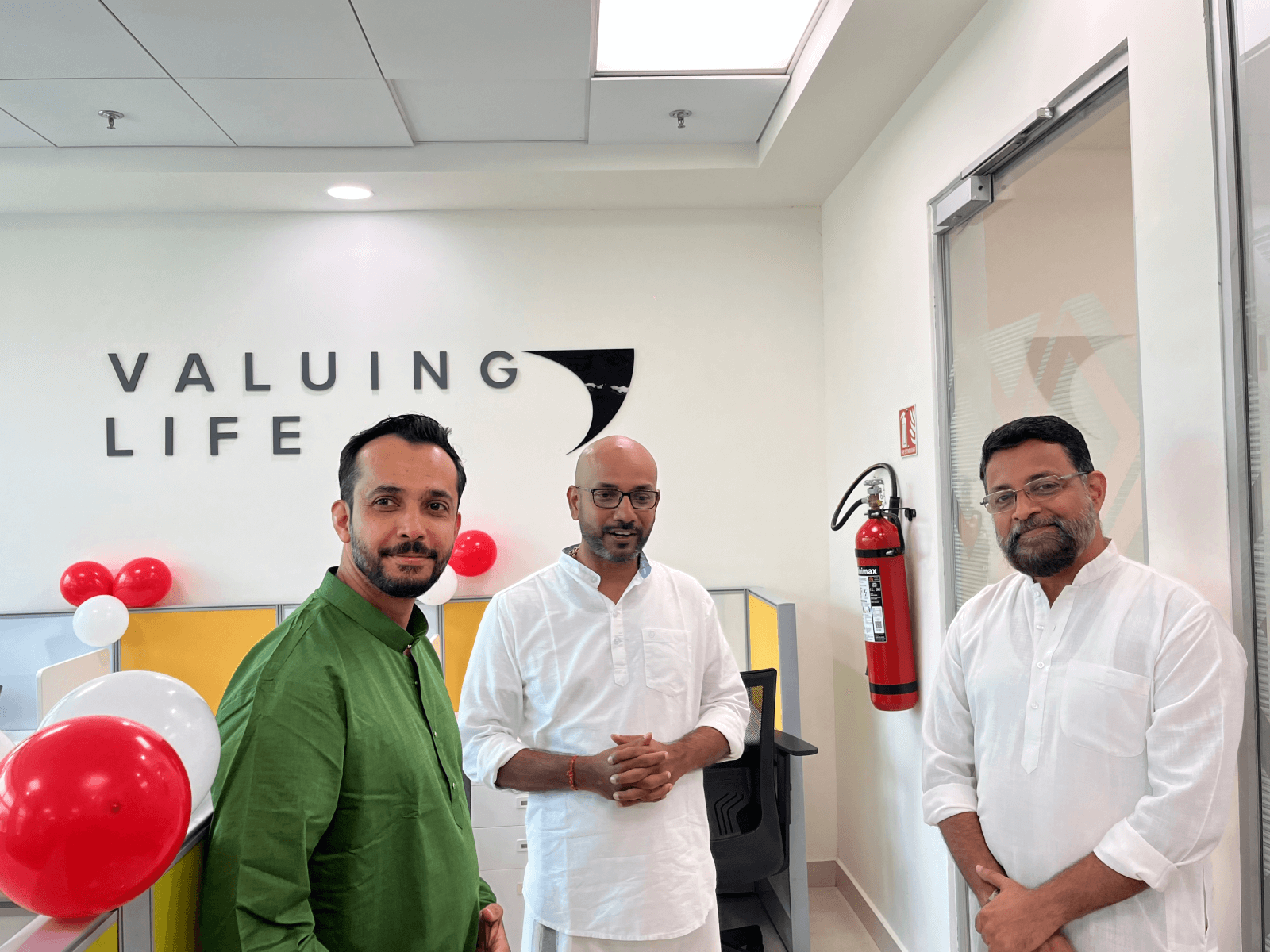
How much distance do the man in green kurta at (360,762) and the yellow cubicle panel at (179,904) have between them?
0.02 meters

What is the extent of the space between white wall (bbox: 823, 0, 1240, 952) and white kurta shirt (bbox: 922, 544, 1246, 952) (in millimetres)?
145

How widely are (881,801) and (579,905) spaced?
5.98ft

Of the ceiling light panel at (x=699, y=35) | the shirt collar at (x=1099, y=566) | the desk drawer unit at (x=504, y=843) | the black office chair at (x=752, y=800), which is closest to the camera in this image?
the shirt collar at (x=1099, y=566)

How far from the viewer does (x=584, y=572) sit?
A: 1.88 m

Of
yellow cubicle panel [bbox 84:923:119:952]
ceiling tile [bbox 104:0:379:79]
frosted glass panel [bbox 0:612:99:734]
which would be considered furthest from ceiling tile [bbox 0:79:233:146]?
yellow cubicle panel [bbox 84:923:119:952]

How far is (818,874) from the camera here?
369 centimetres

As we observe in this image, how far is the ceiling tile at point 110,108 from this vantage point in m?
2.71

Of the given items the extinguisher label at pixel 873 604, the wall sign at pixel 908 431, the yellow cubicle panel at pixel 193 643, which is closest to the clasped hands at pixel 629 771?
the extinguisher label at pixel 873 604

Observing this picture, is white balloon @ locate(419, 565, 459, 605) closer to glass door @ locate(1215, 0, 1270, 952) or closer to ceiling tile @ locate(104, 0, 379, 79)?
ceiling tile @ locate(104, 0, 379, 79)

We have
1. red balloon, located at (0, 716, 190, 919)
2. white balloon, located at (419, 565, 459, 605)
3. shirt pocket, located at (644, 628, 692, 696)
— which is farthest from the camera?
white balloon, located at (419, 565, 459, 605)

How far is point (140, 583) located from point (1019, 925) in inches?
132

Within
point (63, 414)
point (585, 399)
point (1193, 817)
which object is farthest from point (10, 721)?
point (1193, 817)

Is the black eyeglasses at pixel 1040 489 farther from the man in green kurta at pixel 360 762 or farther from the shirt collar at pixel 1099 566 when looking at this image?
the man in green kurta at pixel 360 762

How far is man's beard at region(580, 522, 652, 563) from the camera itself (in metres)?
1.84
